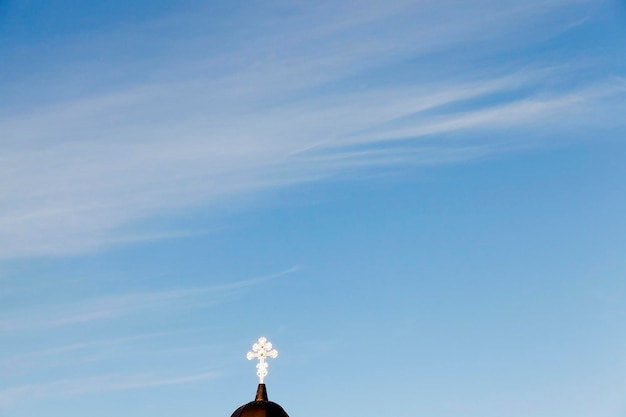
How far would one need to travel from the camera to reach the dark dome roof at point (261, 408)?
112 ft

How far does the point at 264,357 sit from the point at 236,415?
2837mm

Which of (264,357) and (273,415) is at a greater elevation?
(264,357)

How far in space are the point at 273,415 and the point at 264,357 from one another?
2.81 m

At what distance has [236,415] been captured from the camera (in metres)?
34.8

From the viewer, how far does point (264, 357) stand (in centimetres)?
3603

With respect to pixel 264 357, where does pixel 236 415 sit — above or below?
below

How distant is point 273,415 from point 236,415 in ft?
5.67

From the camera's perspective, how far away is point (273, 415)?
3431cm

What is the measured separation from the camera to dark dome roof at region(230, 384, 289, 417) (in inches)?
1347

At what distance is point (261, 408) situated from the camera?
34406 millimetres
